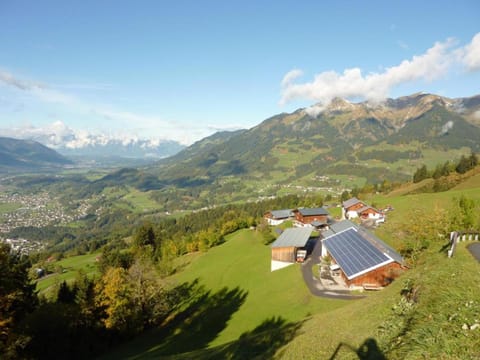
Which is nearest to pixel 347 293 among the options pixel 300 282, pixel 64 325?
pixel 300 282

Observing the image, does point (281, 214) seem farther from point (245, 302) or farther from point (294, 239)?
point (245, 302)

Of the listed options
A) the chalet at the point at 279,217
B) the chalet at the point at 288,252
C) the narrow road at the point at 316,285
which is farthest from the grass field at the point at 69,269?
the narrow road at the point at 316,285

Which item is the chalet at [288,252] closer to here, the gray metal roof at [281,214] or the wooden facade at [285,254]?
the wooden facade at [285,254]

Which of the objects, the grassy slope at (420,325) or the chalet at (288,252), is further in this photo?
the chalet at (288,252)

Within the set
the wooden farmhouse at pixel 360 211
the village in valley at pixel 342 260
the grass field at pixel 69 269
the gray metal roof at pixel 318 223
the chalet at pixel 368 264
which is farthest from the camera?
the grass field at pixel 69 269

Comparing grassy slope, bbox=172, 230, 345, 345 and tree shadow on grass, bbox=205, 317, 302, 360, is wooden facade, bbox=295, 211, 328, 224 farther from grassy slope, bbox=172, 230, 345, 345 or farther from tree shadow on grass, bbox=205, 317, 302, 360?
tree shadow on grass, bbox=205, 317, 302, 360

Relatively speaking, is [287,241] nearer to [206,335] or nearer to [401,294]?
[206,335]
